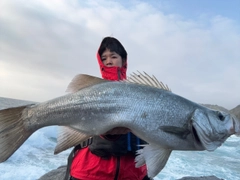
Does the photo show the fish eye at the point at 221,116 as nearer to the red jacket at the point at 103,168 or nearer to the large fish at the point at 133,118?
the large fish at the point at 133,118

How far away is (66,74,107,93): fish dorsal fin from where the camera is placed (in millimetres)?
2588

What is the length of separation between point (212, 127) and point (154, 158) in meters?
0.59

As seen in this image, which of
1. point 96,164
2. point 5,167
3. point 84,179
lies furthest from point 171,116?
point 5,167

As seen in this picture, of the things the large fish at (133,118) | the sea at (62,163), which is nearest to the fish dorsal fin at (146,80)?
the large fish at (133,118)

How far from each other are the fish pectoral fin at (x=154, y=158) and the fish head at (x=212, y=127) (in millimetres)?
314

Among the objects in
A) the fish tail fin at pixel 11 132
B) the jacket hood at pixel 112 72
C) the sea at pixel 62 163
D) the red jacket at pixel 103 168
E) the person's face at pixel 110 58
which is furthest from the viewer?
the sea at pixel 62 163

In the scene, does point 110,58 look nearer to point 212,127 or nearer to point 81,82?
point 81,82

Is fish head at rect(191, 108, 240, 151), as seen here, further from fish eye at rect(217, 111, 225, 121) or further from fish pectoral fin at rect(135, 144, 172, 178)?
fish pectoral fin at rect(135, 144, 172, 178)

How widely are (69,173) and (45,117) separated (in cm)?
71

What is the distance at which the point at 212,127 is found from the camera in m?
2.28

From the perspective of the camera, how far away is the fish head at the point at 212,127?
88.5 inches

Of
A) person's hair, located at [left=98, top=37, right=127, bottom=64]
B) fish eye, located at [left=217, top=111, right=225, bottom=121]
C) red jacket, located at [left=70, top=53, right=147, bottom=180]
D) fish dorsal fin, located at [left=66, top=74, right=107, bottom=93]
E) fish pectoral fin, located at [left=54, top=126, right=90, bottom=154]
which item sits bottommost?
red jacket, located at [left=70, top=53, right=147, bottom=180]

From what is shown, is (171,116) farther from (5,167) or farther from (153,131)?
(5,167)

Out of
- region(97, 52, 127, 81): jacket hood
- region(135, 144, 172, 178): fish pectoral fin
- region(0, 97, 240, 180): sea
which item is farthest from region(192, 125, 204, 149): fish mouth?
region(0, 97, 240, 180): sea
